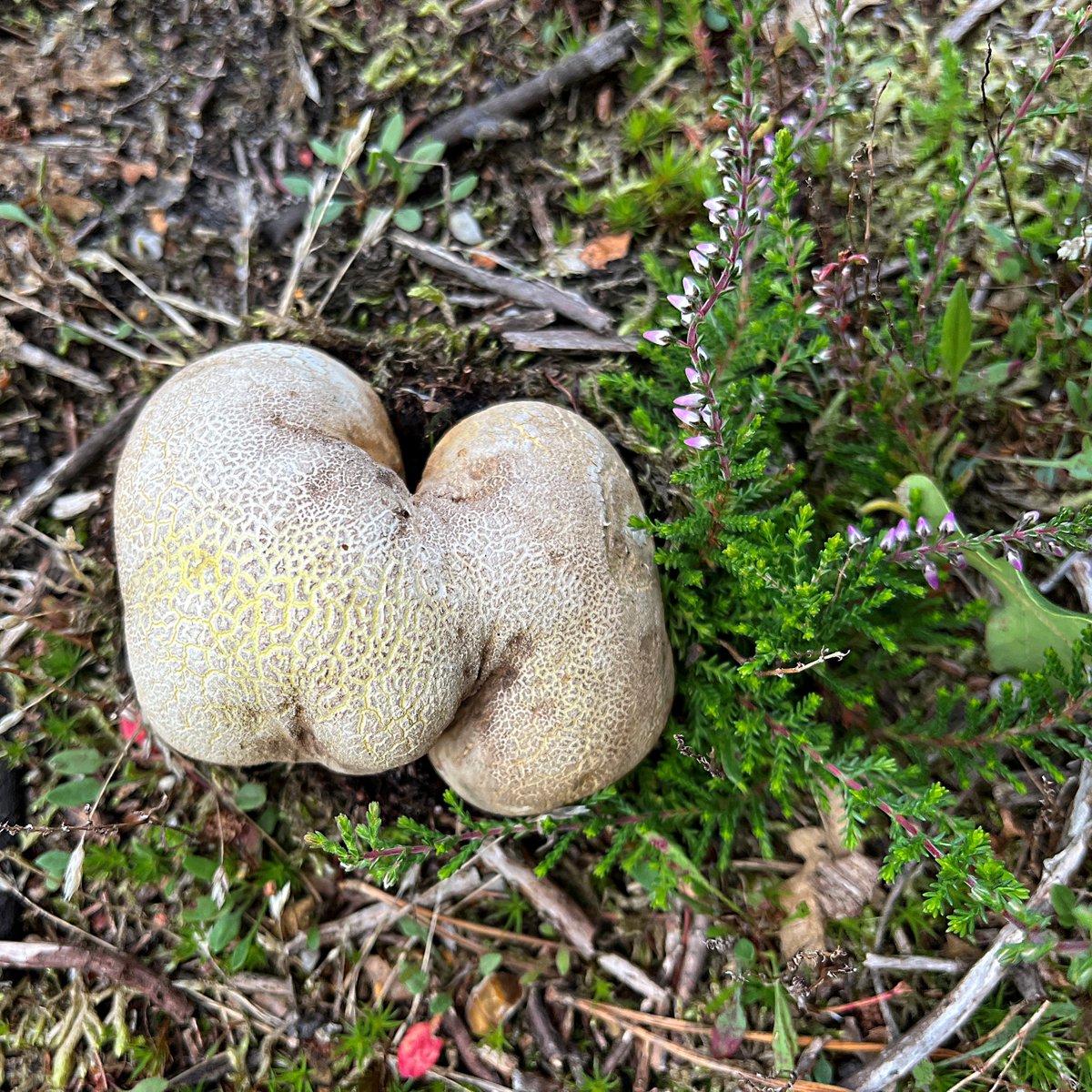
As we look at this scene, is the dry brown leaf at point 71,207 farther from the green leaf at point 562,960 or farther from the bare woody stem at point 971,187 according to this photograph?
the green leaf at point 562,960

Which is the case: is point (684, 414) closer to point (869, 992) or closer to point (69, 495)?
point (869, 992)

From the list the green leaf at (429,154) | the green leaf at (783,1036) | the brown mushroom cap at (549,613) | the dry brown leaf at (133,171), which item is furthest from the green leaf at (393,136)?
the green leaf at (783,1036)

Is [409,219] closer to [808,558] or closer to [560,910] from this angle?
[808,558]

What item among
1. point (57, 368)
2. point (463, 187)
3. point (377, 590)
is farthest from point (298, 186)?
point (377, 590)

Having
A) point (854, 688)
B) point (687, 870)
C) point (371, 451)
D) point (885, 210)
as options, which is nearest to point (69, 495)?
point (371, 451)

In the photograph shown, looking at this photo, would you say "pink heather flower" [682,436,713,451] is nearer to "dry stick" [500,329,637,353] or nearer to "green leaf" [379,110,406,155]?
"dry stick" [500,329,637,353]

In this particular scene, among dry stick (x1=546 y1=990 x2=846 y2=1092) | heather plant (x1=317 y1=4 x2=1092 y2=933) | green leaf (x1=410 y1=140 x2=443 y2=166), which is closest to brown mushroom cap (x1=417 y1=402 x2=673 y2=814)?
heather plant (x1=317 y1=4 x2=1092 y2=933)
